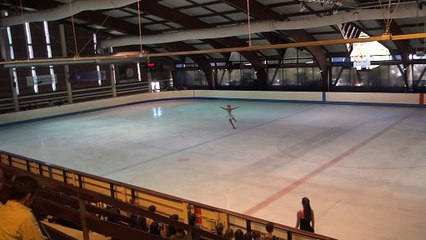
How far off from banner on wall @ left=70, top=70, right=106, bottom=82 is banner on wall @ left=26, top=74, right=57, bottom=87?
1428 mm

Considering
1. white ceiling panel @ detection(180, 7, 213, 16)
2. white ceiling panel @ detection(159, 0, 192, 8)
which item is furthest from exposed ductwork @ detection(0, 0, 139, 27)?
white ceiling panel @ detection(180, 7, 213, 16)

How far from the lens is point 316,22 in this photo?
60.5 ft

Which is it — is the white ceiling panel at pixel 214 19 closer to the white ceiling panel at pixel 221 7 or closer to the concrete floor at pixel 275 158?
the white ceiling panel at pixel 221 7

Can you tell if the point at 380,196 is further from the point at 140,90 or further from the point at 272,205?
the point at 140,90

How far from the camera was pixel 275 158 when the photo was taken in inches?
514

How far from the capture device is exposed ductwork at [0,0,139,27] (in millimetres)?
17045

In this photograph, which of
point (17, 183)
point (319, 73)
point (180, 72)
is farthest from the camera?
point (180, 72)

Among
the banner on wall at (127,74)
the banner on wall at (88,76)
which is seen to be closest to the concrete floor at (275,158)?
the banner on wall at (88,76)

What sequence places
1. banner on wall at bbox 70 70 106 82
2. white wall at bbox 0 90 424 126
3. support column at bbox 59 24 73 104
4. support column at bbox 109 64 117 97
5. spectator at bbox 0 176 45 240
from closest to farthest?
spectator at bbox 0 176 45 240
white wall at bbox 0 90 424 126
support column at bbox 59 24 73 104
banner on wall at bbox 70 70 106 82
support column at bbox 109 64 117 97

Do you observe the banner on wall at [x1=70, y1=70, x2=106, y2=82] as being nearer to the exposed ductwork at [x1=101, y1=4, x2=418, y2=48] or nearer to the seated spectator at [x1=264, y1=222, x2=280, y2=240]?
the exposed ductwork at [x1=101, y1=4, x2=418, y2=48]

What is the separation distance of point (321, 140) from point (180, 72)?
22346 millimetres

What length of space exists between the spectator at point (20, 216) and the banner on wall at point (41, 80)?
25.6 meters

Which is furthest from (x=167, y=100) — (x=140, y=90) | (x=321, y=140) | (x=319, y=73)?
(x=321, y=140)

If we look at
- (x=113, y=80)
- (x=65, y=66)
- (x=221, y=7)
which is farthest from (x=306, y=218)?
(x=113, y=80)
